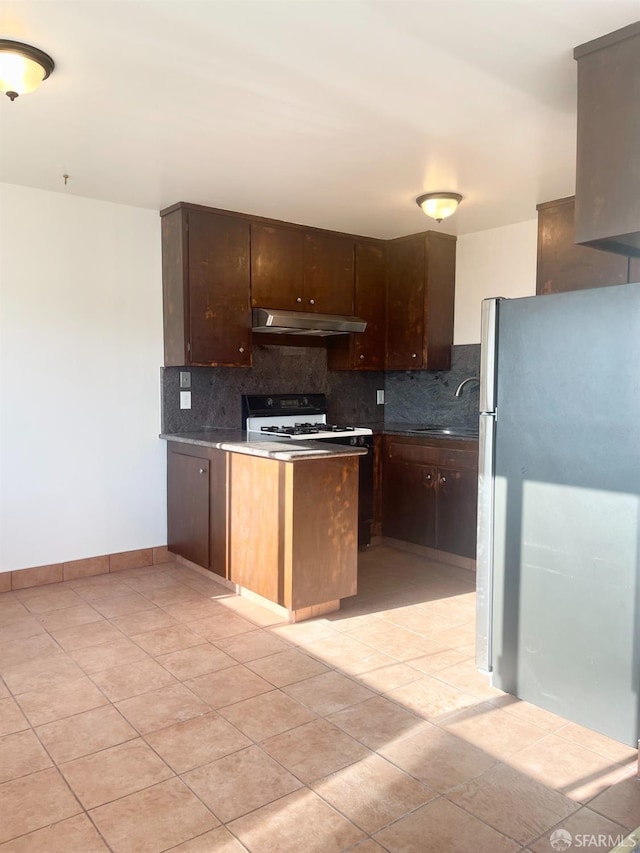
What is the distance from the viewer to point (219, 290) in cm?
420

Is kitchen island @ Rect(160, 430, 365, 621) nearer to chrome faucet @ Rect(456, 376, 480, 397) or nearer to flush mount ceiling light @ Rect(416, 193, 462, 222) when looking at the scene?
chrome faucet @ Rect(456, 376, 480, 397)

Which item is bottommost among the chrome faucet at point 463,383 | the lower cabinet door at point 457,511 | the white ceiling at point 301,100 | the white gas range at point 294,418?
the lower cabinet door at point 457,511

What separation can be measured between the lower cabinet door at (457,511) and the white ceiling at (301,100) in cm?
175

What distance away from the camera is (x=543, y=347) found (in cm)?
238

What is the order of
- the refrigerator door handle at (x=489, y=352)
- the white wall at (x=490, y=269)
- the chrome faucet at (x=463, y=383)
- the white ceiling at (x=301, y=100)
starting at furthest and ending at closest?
the chrome faucet at (x=463, y=383)
the white wall at (x=490, y=269)
the refrigerator door handle at (x=489, y=352)
the white ceiling at (x=301, y=100)

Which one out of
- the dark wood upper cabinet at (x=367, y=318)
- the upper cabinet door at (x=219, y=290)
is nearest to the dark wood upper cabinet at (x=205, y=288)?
the upper cabinet door at (x=219, y=290)

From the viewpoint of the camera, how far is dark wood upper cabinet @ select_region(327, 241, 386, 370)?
16.2 ft

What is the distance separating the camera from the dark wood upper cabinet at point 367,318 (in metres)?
4.94

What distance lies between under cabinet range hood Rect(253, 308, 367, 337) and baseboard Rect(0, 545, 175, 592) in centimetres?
168

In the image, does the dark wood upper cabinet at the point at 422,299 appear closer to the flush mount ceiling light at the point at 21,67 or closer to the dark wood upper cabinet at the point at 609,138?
the dark wood upper cabinet at the point at 609,138

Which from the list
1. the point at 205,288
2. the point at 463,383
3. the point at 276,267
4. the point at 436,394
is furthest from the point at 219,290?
the point at 436,394

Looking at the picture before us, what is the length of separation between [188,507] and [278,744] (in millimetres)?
2154

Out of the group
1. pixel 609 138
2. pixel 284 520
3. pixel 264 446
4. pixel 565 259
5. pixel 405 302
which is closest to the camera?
pixel 609 138

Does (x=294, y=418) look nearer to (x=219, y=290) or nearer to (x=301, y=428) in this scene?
(x=301, y=428)
